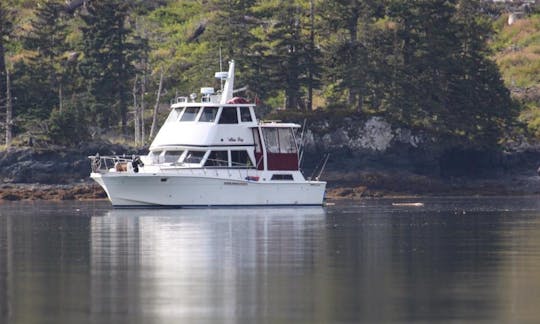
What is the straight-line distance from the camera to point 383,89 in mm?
82000

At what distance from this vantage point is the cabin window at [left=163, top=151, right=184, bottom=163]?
6334 cm

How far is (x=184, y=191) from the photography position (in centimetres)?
6262

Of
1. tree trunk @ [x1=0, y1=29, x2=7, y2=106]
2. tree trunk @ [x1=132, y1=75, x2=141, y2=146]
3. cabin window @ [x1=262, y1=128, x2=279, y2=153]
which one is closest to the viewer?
cabin window @ [x1=262, y1=128, x2=279, y2=153]

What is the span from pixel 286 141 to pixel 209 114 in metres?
4.08

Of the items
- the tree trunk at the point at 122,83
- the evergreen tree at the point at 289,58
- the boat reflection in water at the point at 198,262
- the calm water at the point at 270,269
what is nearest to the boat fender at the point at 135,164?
the boat reflection in water at the point at 198,262

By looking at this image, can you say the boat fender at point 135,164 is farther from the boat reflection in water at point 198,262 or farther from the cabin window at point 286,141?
the boat reflection in water at point 198,262

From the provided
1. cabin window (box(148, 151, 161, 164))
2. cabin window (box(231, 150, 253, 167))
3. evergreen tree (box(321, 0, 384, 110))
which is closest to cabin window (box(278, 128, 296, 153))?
cabin window (box(231, 150, 253, 167))

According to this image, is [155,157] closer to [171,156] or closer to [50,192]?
[171,156]

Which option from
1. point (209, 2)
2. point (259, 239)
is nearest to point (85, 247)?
point (259, 239)

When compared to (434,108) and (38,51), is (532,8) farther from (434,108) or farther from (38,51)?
(38,51)

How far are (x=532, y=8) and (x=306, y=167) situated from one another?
95.9 feet

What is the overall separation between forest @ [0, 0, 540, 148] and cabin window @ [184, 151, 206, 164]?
15.4 meters

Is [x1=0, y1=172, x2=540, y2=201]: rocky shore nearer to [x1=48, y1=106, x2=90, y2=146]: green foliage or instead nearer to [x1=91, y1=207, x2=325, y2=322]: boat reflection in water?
[x1=48, y1=106, x2=90, y2=146]: green foliage

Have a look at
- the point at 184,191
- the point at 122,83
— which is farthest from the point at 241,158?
the point at 122,83
